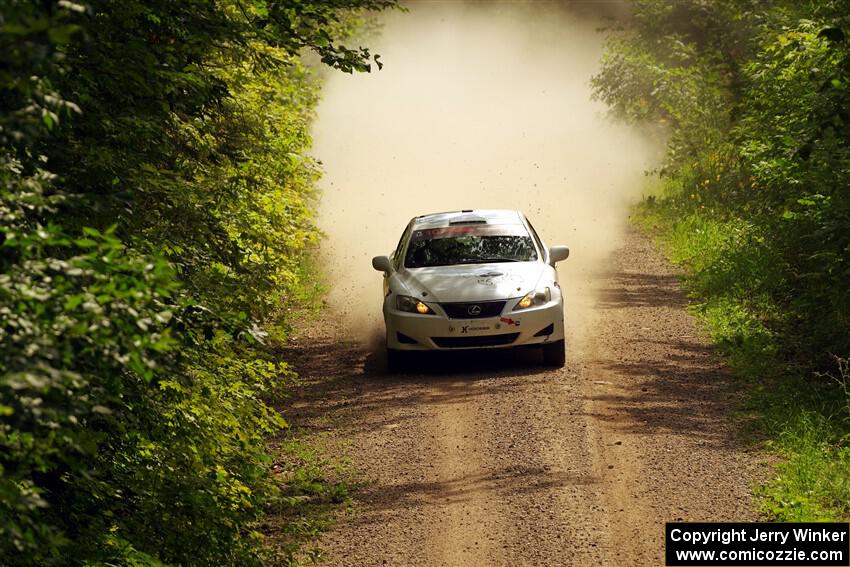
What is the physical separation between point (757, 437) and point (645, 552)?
10.9ft

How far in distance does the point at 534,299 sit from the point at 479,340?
0.84 metres

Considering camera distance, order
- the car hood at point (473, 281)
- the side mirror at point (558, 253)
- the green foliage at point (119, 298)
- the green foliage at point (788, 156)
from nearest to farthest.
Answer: the green foliage at point (119, 298) → the green foliage at point (788, 156) → the car hood at point (473, 281) → the side mirror at point (558, 253)

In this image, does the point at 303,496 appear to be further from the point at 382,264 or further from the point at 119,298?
the point at 119,298

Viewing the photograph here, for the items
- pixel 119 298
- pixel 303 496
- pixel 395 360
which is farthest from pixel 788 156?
pixel 119 298

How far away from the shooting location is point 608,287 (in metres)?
21.3

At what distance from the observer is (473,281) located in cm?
1473

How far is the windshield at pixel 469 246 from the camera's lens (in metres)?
15.5

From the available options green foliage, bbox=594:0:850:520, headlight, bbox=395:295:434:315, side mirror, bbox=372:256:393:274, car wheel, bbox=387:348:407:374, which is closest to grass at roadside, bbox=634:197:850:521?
green foliage, bbox=594:0:850:520

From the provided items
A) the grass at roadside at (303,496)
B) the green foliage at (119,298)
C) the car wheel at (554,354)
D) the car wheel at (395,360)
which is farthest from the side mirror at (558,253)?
the green foliage at (119,298)

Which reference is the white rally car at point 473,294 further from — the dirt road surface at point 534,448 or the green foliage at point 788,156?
the green foliage at point 788,156

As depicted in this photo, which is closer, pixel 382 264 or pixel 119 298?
pixel 119 298

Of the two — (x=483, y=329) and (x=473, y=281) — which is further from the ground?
(x=473, y=281)

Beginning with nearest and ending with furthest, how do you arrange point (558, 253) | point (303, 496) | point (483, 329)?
point (303, 496)
point (483, 329)
point (558, 253)

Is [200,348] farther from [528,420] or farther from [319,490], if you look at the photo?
[528,420]
